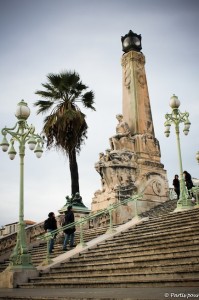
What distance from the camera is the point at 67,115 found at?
2169 centimetres

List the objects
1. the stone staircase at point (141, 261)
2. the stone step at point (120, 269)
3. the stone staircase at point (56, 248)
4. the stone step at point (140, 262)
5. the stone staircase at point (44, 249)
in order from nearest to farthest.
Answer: the stone staircase at point (141, 261), the stone step at point (120, 269), the stone step at point (140, 262), the stone staircase at point (44, 249), the stone staircase at point (56, 248)

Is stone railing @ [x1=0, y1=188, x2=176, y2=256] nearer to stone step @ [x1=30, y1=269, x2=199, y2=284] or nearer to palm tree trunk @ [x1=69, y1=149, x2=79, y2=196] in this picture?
palm tree trunk @ [x1=69, y1=149, x2=79, y2=196]

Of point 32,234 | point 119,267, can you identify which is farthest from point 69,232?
point 32,234

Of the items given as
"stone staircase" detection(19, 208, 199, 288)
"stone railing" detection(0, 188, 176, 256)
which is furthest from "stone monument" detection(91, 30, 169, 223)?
"stone staircase" detection(19, 208, 199, 288)

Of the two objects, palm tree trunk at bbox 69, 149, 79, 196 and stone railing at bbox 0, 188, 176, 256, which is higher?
palm tree trunk at bbox 69, 149, 79, 196

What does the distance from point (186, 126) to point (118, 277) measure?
852cm

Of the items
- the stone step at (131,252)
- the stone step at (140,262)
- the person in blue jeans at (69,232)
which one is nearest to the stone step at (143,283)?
the stone step at (140,262)

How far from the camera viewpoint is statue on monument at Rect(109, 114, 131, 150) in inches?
819

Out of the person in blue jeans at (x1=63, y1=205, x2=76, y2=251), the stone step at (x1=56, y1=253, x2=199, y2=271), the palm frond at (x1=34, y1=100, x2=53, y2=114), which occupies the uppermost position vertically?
the palm frond at (x1=34, y1=100, x2=53, y2=114)

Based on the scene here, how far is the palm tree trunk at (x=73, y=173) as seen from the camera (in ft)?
69.5

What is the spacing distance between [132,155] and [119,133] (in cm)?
170

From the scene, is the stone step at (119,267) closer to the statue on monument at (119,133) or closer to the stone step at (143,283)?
the stone step at (143,283)

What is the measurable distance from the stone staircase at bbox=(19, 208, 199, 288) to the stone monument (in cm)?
616

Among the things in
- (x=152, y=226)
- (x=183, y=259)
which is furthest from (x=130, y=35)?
(x=183, y=259)
